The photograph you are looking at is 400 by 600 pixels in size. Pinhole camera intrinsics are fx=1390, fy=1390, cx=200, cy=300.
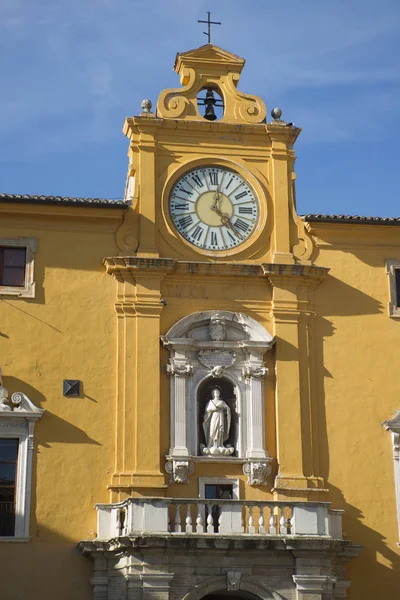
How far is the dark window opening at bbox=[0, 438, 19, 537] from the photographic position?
78.4 feet

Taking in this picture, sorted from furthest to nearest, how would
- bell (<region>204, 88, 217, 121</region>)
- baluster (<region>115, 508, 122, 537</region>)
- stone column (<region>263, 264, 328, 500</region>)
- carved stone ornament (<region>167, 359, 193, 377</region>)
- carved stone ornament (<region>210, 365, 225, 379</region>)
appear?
1. bell (<region>204, 88, 217, 121</region>)
2. carved stone ornament (<region>210, 365, 225, 379</region>)
3. carved stone ornament (<region>167, 359, 193, 377</region>)
4. stone column (<region>263, 264, 328, 500</region>)
5. baluster (<region>115, 508, 122, 537</region>)

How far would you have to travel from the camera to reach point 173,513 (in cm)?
2345

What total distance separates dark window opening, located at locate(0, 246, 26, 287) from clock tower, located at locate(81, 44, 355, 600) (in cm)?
159

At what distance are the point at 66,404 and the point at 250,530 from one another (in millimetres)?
4010

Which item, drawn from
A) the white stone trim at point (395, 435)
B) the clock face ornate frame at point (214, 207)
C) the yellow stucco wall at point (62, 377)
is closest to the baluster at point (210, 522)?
the yellow stucco wall at point (62, 377)

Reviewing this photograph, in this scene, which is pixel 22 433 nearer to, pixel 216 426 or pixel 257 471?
pixel 216 426

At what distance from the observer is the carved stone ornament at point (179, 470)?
2422cm

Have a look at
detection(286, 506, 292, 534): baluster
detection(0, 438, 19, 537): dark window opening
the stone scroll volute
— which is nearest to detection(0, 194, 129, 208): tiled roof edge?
the stone scroll volute

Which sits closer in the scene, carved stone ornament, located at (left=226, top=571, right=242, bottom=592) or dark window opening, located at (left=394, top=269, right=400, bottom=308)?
carved stone ornament, located at (left=226, top=571, right=242, bottom=592)

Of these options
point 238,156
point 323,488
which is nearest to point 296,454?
point 323,488

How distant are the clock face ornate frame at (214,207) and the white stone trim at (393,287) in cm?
255

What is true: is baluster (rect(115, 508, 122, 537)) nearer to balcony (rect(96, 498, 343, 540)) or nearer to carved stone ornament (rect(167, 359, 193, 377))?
balcony (rect(96, 498, 343, 540))

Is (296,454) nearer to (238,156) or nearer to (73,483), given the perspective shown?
(73,483)

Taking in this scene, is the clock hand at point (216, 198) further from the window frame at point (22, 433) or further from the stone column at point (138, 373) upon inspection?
the window frame at point (22, 433)
